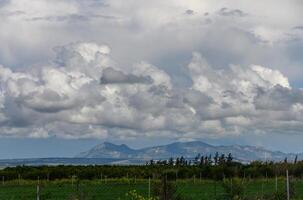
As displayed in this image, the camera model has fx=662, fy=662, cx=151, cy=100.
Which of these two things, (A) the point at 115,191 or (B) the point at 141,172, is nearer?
(A) the point at 115,191

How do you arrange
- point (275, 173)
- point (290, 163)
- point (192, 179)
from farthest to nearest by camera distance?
point (290, 163) < point (275, 173) < point (192, 179)

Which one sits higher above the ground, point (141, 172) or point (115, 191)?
point (141, 172)

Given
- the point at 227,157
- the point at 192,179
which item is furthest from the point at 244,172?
the point at 227,157

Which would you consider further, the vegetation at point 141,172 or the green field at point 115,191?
the vegetation at point 141,172

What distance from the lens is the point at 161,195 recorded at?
2009cm

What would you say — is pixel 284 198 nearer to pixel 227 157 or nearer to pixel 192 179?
pixel 192 179

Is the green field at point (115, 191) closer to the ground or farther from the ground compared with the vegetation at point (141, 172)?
closer to the ground

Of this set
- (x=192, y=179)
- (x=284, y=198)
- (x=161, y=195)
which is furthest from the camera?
(x=192, y=179)

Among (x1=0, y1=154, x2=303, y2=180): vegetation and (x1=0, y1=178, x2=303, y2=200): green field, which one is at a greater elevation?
(x1=0, y1=154, x2=303, y2=180): vegetation

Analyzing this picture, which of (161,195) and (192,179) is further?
(192,179)

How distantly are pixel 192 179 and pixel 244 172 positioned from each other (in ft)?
33.2

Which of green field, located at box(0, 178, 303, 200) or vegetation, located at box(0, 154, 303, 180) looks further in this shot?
vegetation, located at box(0, 154, 303, 180)

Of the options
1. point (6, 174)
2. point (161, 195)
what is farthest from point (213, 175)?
point (161, 195)

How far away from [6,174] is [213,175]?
90.8ft
